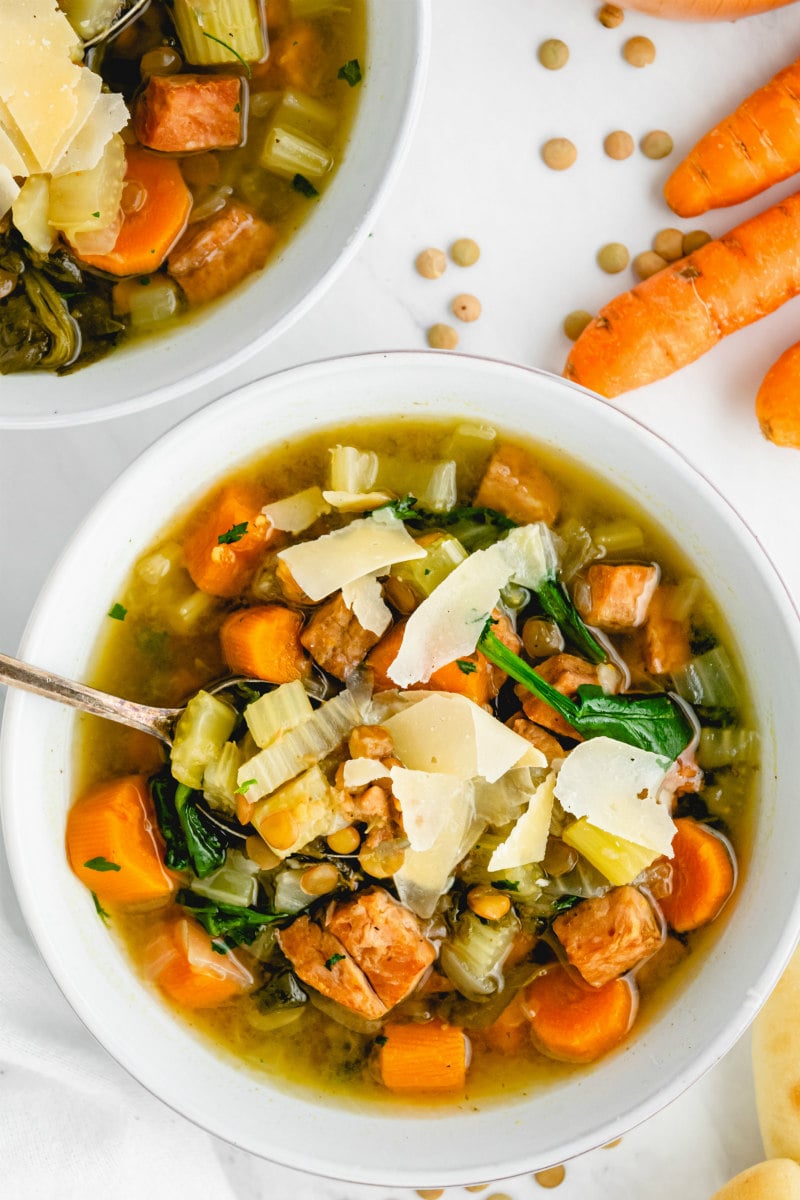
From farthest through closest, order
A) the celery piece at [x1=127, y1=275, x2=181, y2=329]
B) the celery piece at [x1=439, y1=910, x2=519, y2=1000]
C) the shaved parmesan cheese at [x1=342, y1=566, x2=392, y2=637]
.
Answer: the celery piece at [x1=127, y1=275, x2=181, y2=329] → the celery piece at [x1=439, y1=910, x2=519, y2=1000] → the shaved parmesan cheese at [x1=342, y1=566, x2=392, y2=637]

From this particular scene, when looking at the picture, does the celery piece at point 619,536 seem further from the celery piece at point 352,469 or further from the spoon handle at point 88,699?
the spoon handle at point 88,699

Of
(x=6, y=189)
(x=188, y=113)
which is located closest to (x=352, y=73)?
(x=188, y=113)

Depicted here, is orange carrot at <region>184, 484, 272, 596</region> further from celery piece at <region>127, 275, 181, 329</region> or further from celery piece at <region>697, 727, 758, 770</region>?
celery piece at <region>697, 727, 758, 770</region>

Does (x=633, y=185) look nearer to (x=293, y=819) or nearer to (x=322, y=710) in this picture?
(x=322, y=710)

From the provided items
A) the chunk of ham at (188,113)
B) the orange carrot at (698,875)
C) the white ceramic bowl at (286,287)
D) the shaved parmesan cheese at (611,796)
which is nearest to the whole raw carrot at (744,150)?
the white ceramic bowl at (286,287)

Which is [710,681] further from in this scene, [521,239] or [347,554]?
[521,239]

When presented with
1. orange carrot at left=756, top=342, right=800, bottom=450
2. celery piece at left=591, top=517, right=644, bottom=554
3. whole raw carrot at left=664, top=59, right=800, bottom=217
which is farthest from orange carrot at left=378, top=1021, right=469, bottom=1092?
whole raw carrot at left=664, top=59, right=800, bottom=217
